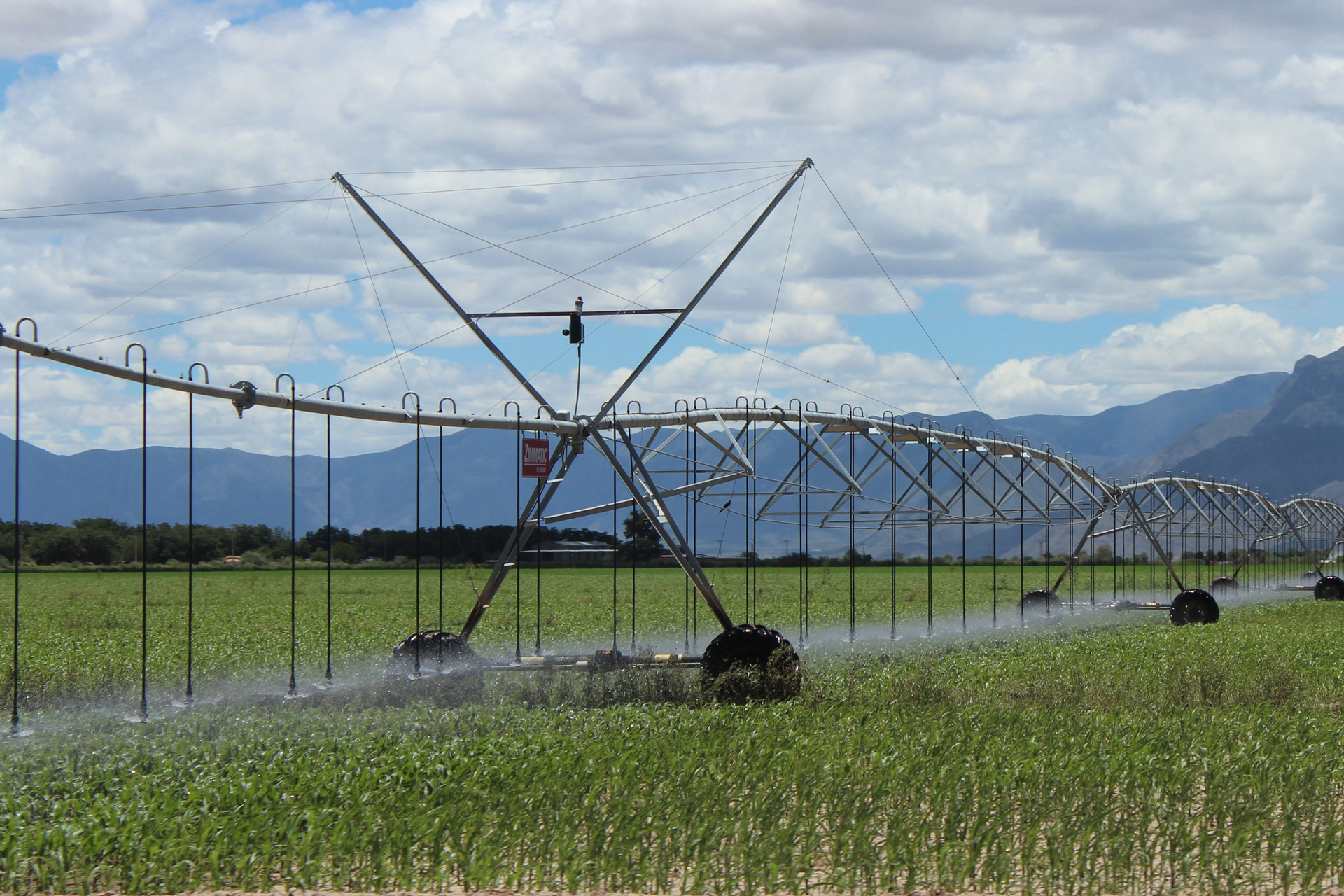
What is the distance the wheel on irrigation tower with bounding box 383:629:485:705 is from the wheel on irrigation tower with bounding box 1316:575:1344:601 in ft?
138

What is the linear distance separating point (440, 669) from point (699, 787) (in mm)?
7743

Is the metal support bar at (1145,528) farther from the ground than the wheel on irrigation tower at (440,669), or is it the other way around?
the metal support bar at (1145,528)

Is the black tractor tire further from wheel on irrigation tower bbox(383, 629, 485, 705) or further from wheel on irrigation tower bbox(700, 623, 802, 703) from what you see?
wheel on irrigation tower bbox(700, 623, 802, 703)

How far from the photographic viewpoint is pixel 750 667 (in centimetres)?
1622

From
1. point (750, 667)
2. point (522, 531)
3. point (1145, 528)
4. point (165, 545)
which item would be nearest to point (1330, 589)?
point (1145, 528)

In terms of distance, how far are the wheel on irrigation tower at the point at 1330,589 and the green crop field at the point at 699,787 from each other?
34.1 metres

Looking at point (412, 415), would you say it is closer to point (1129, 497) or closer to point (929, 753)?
point (929, 753)

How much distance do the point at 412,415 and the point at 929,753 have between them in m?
8.08

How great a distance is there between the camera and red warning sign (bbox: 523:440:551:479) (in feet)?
56.3

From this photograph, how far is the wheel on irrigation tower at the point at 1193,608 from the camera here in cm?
3275

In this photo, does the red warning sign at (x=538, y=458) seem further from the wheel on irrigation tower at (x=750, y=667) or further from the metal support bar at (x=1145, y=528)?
Answer: the metal support bar at (x=1145, y=528)


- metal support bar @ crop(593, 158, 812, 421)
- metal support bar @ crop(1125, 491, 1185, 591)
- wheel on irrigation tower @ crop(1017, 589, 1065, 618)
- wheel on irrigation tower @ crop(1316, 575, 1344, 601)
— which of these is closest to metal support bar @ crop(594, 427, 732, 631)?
metal support bar @ crop(593, 158, 812, 421)

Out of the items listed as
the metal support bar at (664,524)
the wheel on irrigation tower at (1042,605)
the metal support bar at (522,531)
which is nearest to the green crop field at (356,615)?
the metal support bar at (522,531)

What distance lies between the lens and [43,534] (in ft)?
276
